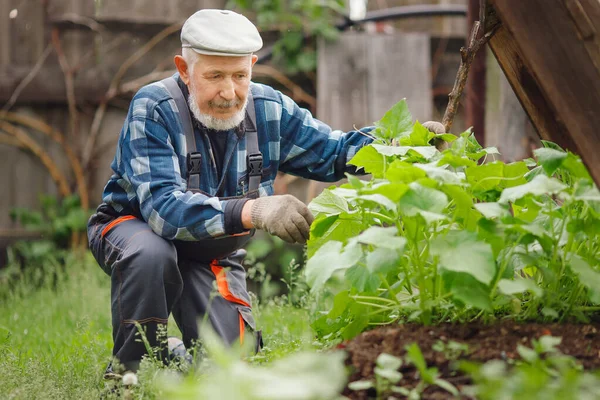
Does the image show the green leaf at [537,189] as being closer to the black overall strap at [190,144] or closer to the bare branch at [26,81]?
the black overall strap at [190,144]

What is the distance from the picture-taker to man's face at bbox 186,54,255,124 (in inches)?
111

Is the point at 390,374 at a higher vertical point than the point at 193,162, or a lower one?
lower

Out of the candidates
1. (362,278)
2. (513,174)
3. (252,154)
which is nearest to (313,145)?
(252,154)

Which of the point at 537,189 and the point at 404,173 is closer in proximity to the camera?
the point at 537,189

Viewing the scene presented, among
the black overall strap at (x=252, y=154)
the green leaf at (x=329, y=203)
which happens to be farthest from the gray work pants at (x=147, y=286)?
the green leaf at (x=329, y=203)

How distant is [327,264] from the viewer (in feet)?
5.94

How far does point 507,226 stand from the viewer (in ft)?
5.79

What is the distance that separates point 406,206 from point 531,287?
327mm

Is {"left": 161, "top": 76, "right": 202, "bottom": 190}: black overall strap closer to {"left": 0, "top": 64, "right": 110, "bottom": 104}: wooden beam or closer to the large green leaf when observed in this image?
the large green leaf

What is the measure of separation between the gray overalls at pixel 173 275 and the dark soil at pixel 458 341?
2.18 feet

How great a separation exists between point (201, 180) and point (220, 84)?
0.38m

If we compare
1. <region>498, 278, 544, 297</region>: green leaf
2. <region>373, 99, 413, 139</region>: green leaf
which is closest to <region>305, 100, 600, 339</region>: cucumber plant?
<region>498, 278, 544, 297</region>: green leaf

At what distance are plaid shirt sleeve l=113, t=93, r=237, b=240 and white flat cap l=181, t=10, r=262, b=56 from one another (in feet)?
0.88

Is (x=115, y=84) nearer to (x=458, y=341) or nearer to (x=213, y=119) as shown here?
(x=213, y=119)
